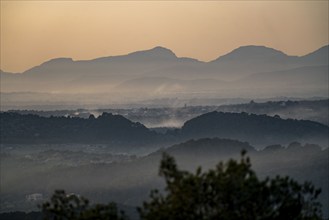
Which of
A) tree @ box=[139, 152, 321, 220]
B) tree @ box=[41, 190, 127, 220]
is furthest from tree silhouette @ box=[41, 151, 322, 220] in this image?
tree @ box=[41, 190, 127, 220]

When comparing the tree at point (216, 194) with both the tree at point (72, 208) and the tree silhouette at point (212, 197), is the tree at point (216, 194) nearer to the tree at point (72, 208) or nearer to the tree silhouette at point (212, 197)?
the tree silhouette at point (212, 197)

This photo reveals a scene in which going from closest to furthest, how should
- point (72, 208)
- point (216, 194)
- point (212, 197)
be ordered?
point (216, 194), point (212, 197), point (72, 208)

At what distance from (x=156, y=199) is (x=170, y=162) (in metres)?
4.05

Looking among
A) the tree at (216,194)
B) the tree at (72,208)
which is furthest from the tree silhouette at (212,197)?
the tree at (72,208)

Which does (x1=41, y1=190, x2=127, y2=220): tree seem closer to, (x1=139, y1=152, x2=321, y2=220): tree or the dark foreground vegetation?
the dark foreground vegetation

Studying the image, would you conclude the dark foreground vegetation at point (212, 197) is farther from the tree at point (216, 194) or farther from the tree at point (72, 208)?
the tree at point (72, 208)

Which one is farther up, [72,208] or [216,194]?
[216,194]

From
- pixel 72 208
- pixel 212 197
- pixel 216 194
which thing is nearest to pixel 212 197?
pixel 212 197

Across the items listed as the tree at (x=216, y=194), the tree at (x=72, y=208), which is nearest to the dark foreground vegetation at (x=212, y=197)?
the tree at (x=216, y=194)

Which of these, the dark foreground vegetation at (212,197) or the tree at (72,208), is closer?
the dark foreground vegetation at (212,197)

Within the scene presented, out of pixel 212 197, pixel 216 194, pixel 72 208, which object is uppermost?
pixel 216 194

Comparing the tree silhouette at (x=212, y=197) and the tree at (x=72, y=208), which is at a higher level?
the tree silhouette at (x=212, y=197)

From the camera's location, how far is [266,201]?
68.6m

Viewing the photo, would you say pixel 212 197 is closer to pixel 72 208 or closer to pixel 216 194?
pixel 216 194
